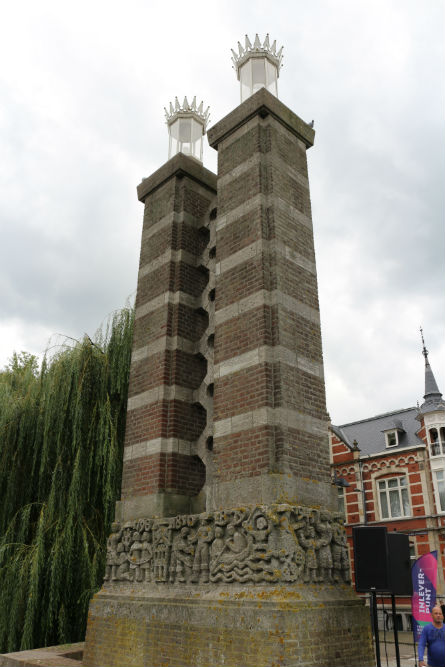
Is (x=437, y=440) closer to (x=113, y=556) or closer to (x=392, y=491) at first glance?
(x=392, y=491)

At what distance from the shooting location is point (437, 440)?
979 inches

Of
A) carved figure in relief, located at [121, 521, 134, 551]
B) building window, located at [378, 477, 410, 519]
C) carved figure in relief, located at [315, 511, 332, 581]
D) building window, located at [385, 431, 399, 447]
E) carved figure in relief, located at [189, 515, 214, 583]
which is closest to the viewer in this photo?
carved figure in relief, located at [315, 511, 332, 581]

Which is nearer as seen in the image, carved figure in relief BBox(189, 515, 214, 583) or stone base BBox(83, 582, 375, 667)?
stone base BBox(83, 582, 375, 667)

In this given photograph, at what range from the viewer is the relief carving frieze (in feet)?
19.2

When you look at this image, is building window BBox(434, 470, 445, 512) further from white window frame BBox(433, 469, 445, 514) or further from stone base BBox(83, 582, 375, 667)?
stone base BBox(83, 582, 375, 667)

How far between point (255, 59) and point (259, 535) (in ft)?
26.3

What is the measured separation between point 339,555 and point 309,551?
573 millimetres

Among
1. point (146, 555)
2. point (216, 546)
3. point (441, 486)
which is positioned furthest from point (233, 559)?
point (441, 486)

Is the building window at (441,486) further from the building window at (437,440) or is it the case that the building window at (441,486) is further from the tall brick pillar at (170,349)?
the tall brick pillar at (170,349)

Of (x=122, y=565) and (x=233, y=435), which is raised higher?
(x=233, y=435)

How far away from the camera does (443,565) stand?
894 inches

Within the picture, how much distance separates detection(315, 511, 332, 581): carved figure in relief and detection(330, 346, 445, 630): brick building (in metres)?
17.1

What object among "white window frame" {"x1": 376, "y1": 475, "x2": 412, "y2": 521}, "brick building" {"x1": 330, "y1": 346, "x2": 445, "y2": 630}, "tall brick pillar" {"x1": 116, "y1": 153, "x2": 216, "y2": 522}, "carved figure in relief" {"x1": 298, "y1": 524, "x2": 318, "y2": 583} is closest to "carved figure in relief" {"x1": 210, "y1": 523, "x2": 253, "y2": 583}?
"carved figure in relief" {"x1": 298, "y1": 524, "x2": 318, "y2": 583}

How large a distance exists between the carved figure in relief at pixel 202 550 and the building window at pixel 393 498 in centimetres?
2112
